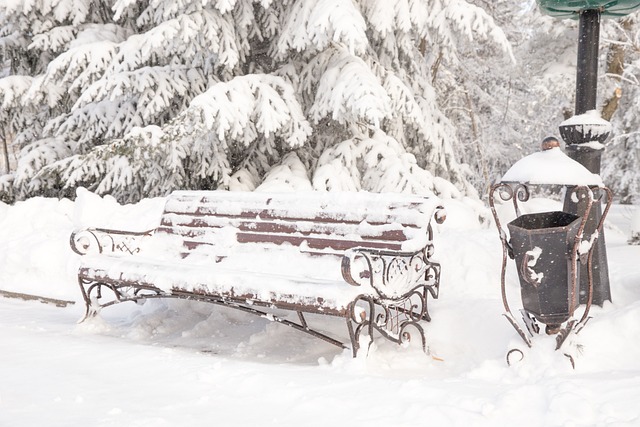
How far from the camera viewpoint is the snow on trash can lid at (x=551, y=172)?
3414 mm

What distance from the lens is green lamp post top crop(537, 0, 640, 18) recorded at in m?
4.09

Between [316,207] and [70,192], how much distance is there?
594 centimetres

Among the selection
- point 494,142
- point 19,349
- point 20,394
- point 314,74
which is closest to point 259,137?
point 314,74

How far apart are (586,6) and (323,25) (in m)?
2.71

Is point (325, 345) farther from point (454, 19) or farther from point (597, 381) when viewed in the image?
point (454, 19)

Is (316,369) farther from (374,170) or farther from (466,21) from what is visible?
(466,21)

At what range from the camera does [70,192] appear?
29.4ft

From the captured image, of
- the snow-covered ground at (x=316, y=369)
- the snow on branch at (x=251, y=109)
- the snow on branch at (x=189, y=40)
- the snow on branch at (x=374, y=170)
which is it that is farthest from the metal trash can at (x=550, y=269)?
the snow on branch at (x=189, y=40)

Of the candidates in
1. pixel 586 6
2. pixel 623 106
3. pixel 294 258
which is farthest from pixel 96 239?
pixel 623 106

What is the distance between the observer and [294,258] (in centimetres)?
445

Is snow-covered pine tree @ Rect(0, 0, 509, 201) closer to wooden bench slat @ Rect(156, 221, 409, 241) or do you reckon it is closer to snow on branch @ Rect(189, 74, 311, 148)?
snow on branch @ Rect(189, 74, 311, 148)

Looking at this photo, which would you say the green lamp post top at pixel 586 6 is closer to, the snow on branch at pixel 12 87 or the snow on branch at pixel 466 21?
the snow on branch at pixel 466 21

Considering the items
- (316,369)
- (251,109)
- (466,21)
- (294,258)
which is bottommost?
(316,369)

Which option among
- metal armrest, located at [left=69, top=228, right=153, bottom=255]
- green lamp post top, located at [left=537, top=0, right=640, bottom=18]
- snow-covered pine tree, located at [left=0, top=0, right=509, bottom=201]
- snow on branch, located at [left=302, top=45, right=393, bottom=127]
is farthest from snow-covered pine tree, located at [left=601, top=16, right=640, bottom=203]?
metal armrest, located at [left=69, top=228, right=153, bottom=255]
